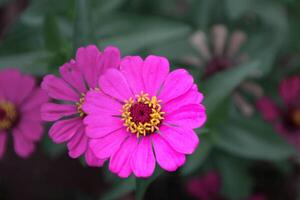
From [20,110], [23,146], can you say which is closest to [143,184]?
[23,146]

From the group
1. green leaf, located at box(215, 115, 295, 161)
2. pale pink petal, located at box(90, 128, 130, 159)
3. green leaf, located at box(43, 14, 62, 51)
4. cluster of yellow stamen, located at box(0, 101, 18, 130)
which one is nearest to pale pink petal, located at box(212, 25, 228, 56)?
green leaf, located at box(215, 115, 295, 161)

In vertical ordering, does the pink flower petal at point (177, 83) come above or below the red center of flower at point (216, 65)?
above

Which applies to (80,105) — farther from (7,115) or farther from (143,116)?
(7,115)

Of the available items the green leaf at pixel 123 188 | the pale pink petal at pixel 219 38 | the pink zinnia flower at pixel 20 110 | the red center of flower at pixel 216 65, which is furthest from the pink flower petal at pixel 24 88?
the pale pink petal at pixel 219 38

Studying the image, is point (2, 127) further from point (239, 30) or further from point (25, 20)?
point (239, 30)

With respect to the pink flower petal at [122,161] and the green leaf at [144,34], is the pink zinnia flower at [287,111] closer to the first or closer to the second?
the green leaf at [144,34]

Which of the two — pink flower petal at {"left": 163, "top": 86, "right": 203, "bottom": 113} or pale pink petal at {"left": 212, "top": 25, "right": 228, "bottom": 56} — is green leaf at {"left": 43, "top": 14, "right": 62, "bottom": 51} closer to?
pink flower petal at {"left": 163, "top": 86, "right": 203, "bottom": 113}
